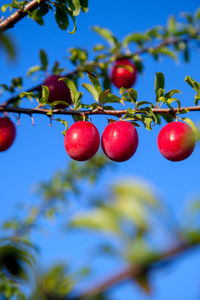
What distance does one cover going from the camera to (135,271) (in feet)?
1.58

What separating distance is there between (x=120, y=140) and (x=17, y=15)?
977 mm

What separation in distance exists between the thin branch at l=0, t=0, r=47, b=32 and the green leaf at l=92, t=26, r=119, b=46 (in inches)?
53.7

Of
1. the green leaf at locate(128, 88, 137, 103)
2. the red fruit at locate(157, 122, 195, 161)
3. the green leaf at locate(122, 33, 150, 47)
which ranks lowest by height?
the red fruit at locate(157, 122, 195, 161)

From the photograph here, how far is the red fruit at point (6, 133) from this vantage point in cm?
217

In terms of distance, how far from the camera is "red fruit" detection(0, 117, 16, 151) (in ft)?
7.11

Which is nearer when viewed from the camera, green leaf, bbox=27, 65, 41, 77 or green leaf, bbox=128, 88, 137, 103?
green leaf, bbox=128, 88, 137, 103

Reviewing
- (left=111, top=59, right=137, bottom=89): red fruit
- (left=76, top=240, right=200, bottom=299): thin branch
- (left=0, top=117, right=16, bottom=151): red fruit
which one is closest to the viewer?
(left=76, top=240, right=200, bottom=299): thin branch

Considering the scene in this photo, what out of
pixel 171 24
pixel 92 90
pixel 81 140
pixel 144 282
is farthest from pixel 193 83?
pixel 171 24

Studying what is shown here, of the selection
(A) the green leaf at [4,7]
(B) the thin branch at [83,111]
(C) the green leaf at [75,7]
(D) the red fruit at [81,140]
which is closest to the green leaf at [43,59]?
(A) the green leaf at [4,7]

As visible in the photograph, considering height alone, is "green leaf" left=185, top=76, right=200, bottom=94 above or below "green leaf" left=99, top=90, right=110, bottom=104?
below

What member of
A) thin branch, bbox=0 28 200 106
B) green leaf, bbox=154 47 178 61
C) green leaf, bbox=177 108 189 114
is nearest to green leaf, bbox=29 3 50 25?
thin branch, bbox=0 28 200 106

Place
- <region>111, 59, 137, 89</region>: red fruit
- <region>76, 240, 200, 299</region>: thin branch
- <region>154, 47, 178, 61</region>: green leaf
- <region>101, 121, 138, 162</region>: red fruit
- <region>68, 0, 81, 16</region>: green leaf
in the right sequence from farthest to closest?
<region>154, 47, 178, 61</region>: green leaf, <region>111, 59, 137, 89</region>: red fruit, <region>68, 0, 81, 16</region>: green leaf, <region>101, 121, 138, 162</region>: red fruit, <region>76, 240, 200, 299</region>: thin branch

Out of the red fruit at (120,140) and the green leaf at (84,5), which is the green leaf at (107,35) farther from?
the red fruit at (120,140)

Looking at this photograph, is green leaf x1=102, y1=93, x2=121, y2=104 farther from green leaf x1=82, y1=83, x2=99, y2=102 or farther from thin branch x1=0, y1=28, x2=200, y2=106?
thin branch x1=0, y1=28, x2=200, y2=106
